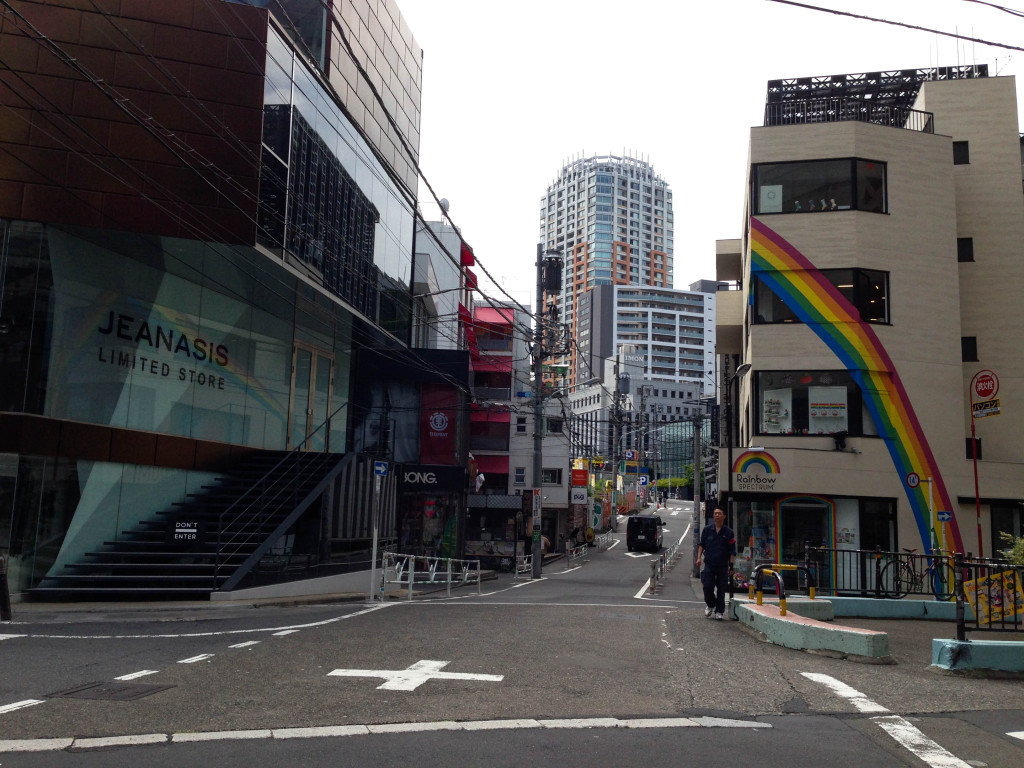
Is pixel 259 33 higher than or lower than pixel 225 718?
higher

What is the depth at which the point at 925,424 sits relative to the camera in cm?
2812

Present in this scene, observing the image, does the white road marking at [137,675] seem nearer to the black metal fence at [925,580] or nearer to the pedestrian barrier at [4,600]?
the pedestrian barrier at [4,600]

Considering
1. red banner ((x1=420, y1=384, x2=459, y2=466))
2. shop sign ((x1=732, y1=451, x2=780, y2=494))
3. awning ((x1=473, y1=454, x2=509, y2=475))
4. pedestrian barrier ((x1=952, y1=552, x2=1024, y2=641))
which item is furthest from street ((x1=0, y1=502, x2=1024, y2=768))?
awning ((x1=473, y1=454, x2=509, y2=475))

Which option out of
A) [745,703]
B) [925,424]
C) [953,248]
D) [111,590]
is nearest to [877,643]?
[745,703]

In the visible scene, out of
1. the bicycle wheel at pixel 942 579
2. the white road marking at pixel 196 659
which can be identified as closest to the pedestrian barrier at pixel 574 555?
the bicycle wheel at pixel 942 579

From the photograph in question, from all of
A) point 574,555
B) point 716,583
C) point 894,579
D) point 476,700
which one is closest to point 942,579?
point 894,579

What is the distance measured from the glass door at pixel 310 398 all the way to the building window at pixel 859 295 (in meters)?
14.3

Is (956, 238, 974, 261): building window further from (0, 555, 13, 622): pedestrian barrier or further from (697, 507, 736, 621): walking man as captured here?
(0, 555, 13, 622): pedestrian barrier

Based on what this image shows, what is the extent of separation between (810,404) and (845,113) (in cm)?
1335

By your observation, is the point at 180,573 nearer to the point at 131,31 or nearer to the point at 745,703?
the point at 131,31

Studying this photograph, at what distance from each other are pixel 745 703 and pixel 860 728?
1038 millimetres

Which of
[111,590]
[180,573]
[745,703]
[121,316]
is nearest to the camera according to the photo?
[745,703]

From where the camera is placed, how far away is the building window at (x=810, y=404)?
28.2 m

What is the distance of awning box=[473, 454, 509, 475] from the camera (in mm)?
61469
